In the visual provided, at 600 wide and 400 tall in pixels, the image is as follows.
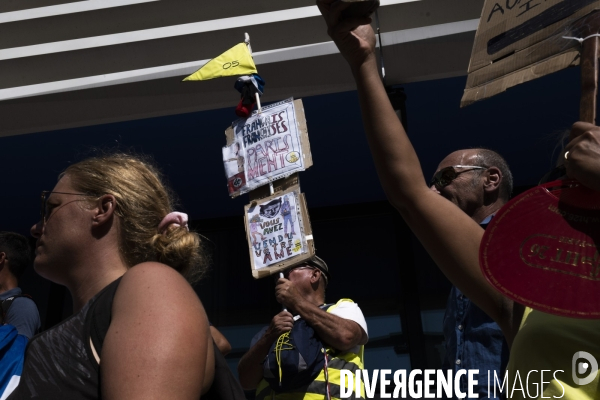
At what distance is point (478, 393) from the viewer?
9.05 ft

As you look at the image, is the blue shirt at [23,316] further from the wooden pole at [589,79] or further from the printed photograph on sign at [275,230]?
the wooden pole at [589,79]

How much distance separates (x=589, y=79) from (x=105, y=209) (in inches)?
49.0

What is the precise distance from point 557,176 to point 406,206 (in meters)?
0.42

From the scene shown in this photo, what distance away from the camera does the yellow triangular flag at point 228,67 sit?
480cm

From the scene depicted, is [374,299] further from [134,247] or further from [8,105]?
[134,247]

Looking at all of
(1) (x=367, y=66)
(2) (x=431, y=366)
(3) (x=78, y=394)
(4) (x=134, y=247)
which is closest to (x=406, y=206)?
(1) (x=367, y=66)

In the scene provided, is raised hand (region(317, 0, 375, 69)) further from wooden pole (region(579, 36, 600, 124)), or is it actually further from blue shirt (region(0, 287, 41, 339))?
blue shirt (region(0, 287, 41, 339))

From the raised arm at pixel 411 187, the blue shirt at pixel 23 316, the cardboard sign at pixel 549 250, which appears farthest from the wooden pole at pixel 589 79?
the blue shirt at pixel 23 316

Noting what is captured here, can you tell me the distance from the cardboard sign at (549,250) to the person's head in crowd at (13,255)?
380 cm

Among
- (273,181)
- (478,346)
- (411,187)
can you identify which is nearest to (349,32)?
(411,187)

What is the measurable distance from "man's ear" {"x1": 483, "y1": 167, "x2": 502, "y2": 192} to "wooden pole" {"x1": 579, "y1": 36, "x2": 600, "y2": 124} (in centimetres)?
179

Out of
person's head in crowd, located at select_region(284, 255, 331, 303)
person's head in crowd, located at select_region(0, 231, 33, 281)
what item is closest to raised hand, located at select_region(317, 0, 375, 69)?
person's head in crowd, located at select_region(284, 255, 331, 303)

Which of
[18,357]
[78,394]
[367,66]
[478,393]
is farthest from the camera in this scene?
[478,393]

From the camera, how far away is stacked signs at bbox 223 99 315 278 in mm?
4211
